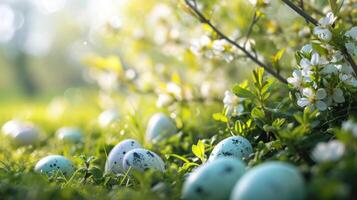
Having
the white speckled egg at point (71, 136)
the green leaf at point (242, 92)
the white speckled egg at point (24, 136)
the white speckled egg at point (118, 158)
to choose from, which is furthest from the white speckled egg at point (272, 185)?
the white speckled egg at point (24, 136)

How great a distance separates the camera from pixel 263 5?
2355 millimetres

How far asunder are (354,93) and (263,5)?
591mm

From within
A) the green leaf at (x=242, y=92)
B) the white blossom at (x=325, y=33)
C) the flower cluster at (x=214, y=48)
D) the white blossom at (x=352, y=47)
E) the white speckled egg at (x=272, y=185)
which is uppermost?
the flower cluster at (x=214, y=48)

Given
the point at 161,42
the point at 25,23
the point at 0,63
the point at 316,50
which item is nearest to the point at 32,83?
the point at 0,63

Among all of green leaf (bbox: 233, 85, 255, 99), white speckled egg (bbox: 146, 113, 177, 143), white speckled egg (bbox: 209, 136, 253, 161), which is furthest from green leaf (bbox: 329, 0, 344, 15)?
white speckled egg (bbox: 146, 113, 177, 143)

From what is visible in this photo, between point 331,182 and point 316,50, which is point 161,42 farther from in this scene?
point 331,182

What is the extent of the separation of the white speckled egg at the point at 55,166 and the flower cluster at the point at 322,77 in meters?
0.96

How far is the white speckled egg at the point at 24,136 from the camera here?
3456 millimetres

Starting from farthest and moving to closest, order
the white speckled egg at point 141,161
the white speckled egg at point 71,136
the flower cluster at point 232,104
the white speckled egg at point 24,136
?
the white speckled egg at point 24,136, the white speckled egg at point 71,136, the flower cluster at point 232,104, the white speckled egg at point 141,161

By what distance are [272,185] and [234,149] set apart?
1.99ft

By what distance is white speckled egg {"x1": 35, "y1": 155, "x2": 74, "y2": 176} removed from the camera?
217 cm

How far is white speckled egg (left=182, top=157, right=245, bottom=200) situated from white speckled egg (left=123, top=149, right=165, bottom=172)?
20.3 inches

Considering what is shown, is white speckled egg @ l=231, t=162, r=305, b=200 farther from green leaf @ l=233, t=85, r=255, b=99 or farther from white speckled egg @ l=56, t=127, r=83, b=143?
white speckled egg @ l=56, t=127, r=83, b=143

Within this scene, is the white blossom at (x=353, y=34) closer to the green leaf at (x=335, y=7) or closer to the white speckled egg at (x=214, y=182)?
the green leaf at (x=335, y=7)
